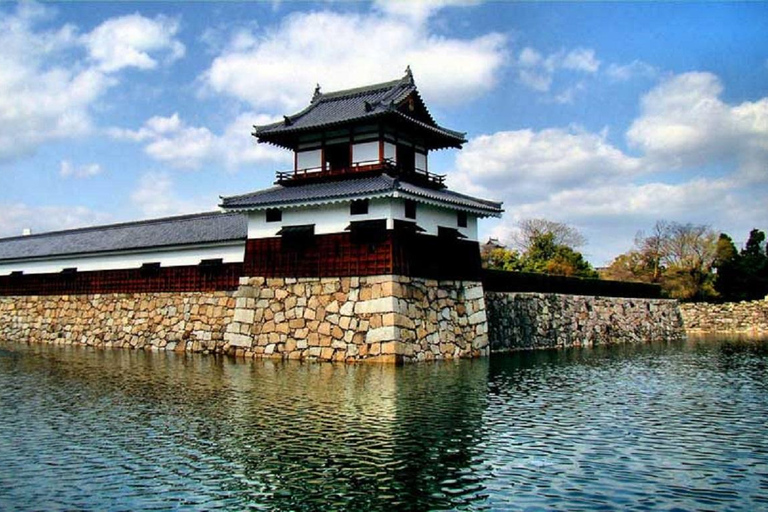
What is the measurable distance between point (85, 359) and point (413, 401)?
15.8 meters

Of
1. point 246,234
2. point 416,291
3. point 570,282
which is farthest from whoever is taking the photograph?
point 570,282

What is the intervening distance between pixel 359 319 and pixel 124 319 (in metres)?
14.4

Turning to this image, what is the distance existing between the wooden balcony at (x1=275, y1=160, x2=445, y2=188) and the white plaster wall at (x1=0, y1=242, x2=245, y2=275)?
3.69 meters

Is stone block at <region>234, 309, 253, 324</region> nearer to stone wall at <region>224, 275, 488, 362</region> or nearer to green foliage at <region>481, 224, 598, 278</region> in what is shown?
stone wall at <region>224, 275, 488, 362</region>

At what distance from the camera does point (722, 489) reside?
859 cm

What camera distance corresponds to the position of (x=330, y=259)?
2503 cm

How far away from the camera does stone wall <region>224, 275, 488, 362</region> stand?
2338cm

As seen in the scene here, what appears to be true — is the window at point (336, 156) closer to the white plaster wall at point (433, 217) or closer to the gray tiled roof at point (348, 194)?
the gray tiled roof at point (348, 194)

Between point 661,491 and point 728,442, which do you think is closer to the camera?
point 661,491

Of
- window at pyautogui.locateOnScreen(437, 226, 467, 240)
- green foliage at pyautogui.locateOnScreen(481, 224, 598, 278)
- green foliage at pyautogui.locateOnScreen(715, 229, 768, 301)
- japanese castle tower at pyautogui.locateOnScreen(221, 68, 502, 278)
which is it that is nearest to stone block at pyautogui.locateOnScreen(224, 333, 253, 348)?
japanese castle tower at pyautogui.locateOnScreen(221, 68, 502, 278)

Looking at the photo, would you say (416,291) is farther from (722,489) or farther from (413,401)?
(722,489)

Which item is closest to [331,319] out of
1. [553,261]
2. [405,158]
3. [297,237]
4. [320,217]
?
[297,237]

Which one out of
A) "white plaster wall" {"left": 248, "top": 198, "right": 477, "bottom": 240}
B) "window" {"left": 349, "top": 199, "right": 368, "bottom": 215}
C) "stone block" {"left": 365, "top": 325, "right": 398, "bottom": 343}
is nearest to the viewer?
"stone block" {"left": 365, "top": 325, "right": 398, "bottom": 343}

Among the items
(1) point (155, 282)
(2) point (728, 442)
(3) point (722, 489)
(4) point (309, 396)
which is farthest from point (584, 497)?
(1) point (155, 282)
